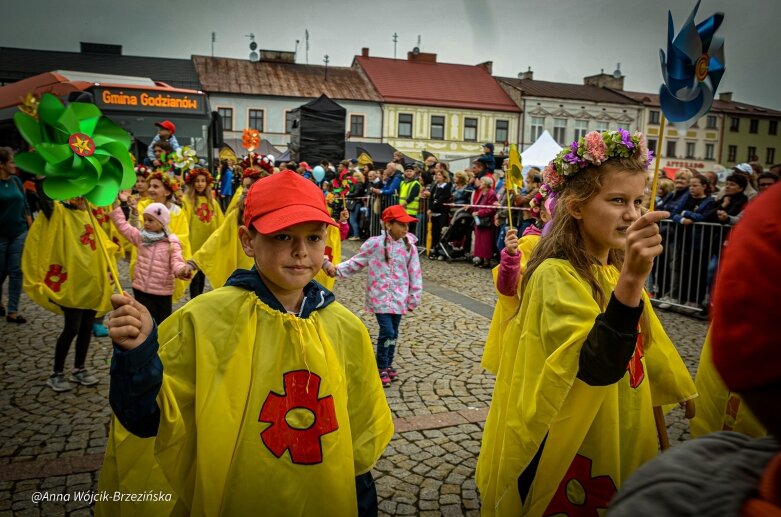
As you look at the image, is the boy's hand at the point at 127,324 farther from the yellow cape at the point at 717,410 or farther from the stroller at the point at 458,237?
the stroller at the point at 458,237

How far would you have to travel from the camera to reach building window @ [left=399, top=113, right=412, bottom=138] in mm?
45519

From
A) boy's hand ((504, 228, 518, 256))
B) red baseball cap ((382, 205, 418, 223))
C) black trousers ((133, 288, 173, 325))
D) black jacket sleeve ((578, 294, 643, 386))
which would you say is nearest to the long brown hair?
black jacket sleeve ((578, 294, 643, 386))

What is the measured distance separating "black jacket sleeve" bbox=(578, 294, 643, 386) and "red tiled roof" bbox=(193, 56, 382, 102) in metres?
43.8

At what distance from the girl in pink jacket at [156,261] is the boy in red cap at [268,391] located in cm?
333

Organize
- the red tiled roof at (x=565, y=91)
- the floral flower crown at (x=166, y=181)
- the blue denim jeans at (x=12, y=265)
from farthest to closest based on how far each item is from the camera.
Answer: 1. the red tiled roof at (x=565, y=91)
2. the blue denim jeans at (x=12, y=265)
3. the floral flower crown at (x=166, y=181)

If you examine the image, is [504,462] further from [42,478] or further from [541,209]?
[42,478]

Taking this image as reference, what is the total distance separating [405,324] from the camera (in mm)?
7652

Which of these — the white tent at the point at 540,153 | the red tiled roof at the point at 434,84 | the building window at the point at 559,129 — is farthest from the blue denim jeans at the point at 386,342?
the building window at the point at 559,129

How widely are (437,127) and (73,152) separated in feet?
151

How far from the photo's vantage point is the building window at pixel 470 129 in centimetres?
4675

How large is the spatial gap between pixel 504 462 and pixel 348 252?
1306 centimetres

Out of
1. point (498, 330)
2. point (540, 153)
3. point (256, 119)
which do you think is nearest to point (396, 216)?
point (498, 330)

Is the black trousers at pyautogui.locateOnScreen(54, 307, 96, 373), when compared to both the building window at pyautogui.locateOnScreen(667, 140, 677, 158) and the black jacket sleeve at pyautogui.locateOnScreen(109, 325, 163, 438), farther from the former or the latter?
the building window at pyautogui.locateOnScreen(667, 140, 677, 158)

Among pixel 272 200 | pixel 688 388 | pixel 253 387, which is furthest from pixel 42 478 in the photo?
pixel 688 388
